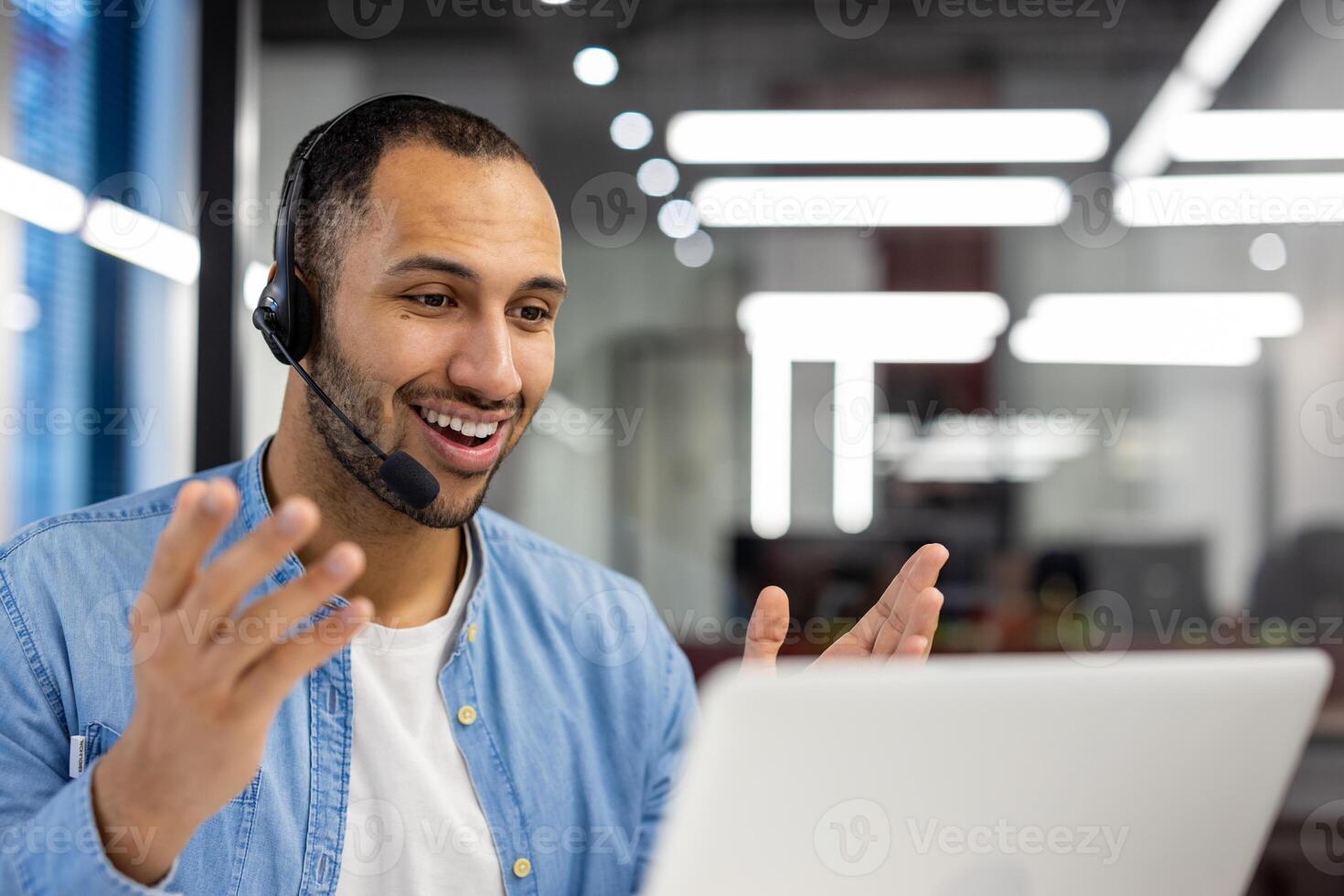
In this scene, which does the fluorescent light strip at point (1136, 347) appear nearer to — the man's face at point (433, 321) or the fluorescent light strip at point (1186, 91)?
the fluorescent light strip at point (1186, 91)

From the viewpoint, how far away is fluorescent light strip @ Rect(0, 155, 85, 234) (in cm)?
176

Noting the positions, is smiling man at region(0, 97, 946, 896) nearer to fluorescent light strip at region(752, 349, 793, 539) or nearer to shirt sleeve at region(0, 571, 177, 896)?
shirt sleeve at region(0, 571, 177, 896)

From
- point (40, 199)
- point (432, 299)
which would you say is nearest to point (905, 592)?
point (432, 299)

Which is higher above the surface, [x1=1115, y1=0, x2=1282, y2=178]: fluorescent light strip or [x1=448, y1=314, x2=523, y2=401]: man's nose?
[x1=1115, y1=0, x2=1282, y2=178]: fluorescent light strip

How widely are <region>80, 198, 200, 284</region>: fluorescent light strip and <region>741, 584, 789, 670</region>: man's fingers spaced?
1720 millimetres

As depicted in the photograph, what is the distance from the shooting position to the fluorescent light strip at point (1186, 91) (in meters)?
2.97

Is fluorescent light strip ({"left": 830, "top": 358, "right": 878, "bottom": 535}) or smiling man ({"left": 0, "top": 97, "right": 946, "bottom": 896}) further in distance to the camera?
fluorescent light strip ({"left": 830, "top": 358, "right": 878, "bottom": 535})

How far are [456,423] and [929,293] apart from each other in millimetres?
2159

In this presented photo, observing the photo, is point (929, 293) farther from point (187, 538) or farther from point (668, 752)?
point (187, 538)

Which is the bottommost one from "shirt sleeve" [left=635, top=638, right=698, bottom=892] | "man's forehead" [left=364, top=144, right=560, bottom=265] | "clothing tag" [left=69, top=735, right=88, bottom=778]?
"shirt sleeve" [left=635, top=638, right=698, bottom=892]

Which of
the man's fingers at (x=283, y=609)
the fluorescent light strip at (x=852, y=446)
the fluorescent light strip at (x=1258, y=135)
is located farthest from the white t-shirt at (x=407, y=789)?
the fluorescent light strip at (x=1258, y=135)

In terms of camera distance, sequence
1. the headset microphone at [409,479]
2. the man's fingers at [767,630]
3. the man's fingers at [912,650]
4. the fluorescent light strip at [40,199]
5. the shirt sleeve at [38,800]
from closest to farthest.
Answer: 1. the shirt sleeve at [38,800]
2. the man's fingers at [912,650]
3. the man's fingers at [767,630]
4. the headset microphone at [409,479]
5. the fluorescent light strip at [40,199]

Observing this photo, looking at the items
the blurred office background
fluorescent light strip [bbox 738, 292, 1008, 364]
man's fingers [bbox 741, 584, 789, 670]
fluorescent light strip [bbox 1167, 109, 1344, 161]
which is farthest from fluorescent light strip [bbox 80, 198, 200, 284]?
fluorescent light strip [bbox 1167, 109, 1344, 161]

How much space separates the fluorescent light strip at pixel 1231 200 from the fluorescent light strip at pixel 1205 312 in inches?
8.3
